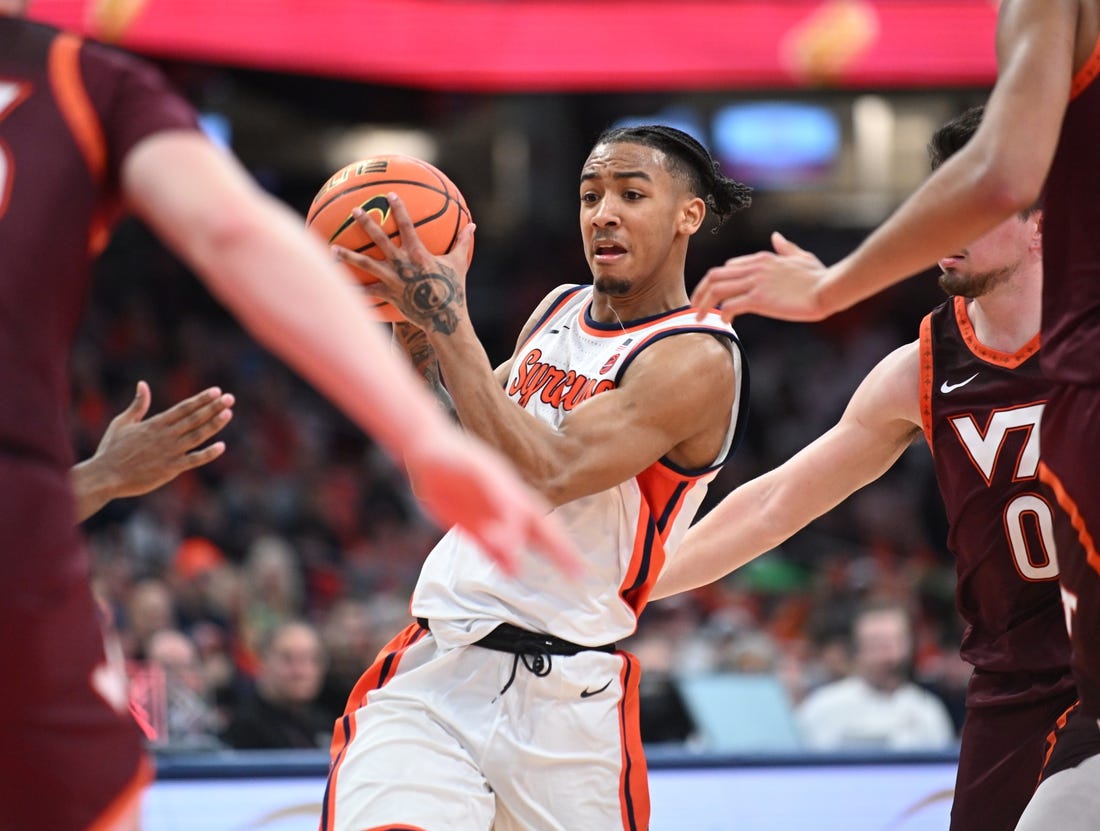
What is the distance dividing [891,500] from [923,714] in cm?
734

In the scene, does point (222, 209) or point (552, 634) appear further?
point (552, 634)

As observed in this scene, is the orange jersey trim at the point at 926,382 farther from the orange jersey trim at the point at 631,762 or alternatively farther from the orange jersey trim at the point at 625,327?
the orange jersey trim at the point at 631,762

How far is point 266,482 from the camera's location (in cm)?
1609

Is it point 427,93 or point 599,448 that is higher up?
point 427,93

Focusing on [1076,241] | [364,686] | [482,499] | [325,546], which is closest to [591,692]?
[364,686]

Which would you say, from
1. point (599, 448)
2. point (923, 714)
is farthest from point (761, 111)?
point (599, 448)

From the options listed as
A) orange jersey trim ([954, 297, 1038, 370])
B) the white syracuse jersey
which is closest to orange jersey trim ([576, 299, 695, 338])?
the white syracuse jersey

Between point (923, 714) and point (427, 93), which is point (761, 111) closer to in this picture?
point (427, 93)

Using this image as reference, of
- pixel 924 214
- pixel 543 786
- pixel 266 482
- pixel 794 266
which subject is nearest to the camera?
pixel 924 214

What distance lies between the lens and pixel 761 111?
22.0 metres

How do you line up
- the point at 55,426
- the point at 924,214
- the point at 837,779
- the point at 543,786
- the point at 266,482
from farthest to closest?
the point at 266,482, the point at 837,779, the point at 543,786, the point at 924,214, the point at 55,426

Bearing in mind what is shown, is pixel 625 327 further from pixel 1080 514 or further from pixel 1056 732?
pixel 1080 514

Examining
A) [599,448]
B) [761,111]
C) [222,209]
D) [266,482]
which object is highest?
[761,111]

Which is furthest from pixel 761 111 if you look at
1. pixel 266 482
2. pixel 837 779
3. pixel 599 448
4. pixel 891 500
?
pixel 599 448
